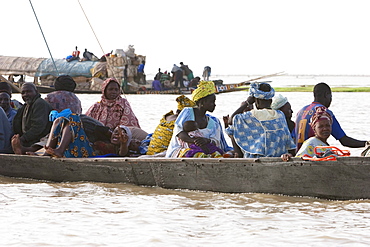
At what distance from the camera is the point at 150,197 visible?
5129 millimetres

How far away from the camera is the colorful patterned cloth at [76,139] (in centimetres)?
561

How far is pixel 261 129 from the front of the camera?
186 inches

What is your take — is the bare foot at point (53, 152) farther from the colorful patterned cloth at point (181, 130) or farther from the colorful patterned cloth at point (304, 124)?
the colorful patterned cloth at point (304, 124)

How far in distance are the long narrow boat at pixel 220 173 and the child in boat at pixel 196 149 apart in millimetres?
111

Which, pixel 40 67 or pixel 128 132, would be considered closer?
pixel 128 132

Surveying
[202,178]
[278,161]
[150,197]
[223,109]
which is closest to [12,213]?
[150,197]

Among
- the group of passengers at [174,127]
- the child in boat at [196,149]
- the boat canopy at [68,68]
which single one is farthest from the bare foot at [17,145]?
the boat canopy at [68,68]

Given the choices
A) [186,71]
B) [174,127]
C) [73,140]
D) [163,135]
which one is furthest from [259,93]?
[186,71]

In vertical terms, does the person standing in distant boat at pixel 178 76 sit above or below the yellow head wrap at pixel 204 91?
above

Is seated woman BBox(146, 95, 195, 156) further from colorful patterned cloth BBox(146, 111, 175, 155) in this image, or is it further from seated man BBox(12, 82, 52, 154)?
seated man BBox(12, 82, 52, 154)

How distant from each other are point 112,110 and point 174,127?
46.7 inches

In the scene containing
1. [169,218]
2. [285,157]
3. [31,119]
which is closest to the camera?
[169,218]

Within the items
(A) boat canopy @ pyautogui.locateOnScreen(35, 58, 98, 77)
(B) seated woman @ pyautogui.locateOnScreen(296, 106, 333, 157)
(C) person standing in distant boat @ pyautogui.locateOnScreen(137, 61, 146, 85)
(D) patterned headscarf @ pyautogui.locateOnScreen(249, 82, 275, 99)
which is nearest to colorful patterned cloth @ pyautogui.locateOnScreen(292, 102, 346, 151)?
(B) seated woman @ pyautogui.locateOnScreen(296, 106, 333, 157)

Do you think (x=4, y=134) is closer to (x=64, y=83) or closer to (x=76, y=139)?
(x=64, y=83)
